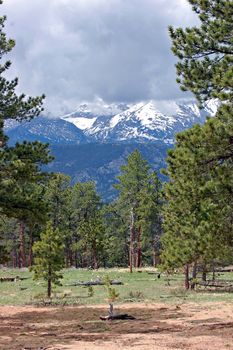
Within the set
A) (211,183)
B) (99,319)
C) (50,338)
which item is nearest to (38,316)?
(99,319)

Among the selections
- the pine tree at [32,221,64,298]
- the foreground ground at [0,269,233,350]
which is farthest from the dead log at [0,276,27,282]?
the pine tree at [32,221,64,298]

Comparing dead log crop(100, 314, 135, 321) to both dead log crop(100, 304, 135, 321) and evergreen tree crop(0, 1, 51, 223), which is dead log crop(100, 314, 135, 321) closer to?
dead log crop(100, 304, 135, 321)

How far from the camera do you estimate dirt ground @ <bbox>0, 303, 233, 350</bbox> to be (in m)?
13.1

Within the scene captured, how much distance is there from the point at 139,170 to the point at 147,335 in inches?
1848

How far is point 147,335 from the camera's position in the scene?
14.7m

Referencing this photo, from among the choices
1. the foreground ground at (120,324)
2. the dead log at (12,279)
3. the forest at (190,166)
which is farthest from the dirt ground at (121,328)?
the dead log at (12,279)

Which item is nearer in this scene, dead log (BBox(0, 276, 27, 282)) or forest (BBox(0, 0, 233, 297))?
forest (BBox(0, 0, 233, 297))

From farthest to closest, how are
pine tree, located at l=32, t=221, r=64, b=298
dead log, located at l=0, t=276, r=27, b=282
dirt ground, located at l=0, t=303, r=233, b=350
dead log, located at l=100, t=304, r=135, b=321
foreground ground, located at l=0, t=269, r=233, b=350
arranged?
dead log, located at l=0, t=276, r=27, b=282 < pine tree, located at l=32, t=221, r=64, b=298 < dead log, located at l=100, t=304, r=135, b=321 < foreground ground, located at l=0, t=269, r=233, b=350 < dirt ground, located at l=0, t=303, r=233, b=350

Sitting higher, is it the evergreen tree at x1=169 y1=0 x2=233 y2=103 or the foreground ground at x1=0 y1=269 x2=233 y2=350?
the evergreen tree at x1=169 y1=0 x2=233 y2=103

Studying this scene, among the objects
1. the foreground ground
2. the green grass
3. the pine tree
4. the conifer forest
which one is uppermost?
the conifer forest

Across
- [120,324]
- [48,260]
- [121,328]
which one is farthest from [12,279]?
[121,328]

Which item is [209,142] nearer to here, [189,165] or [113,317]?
[189,165]

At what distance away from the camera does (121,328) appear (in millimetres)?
16562

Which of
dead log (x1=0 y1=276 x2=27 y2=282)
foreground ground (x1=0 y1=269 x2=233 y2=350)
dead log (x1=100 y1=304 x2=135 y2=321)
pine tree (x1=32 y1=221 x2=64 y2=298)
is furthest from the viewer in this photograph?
dead log (x1=0 y1=276 x2=27 y2=282)
